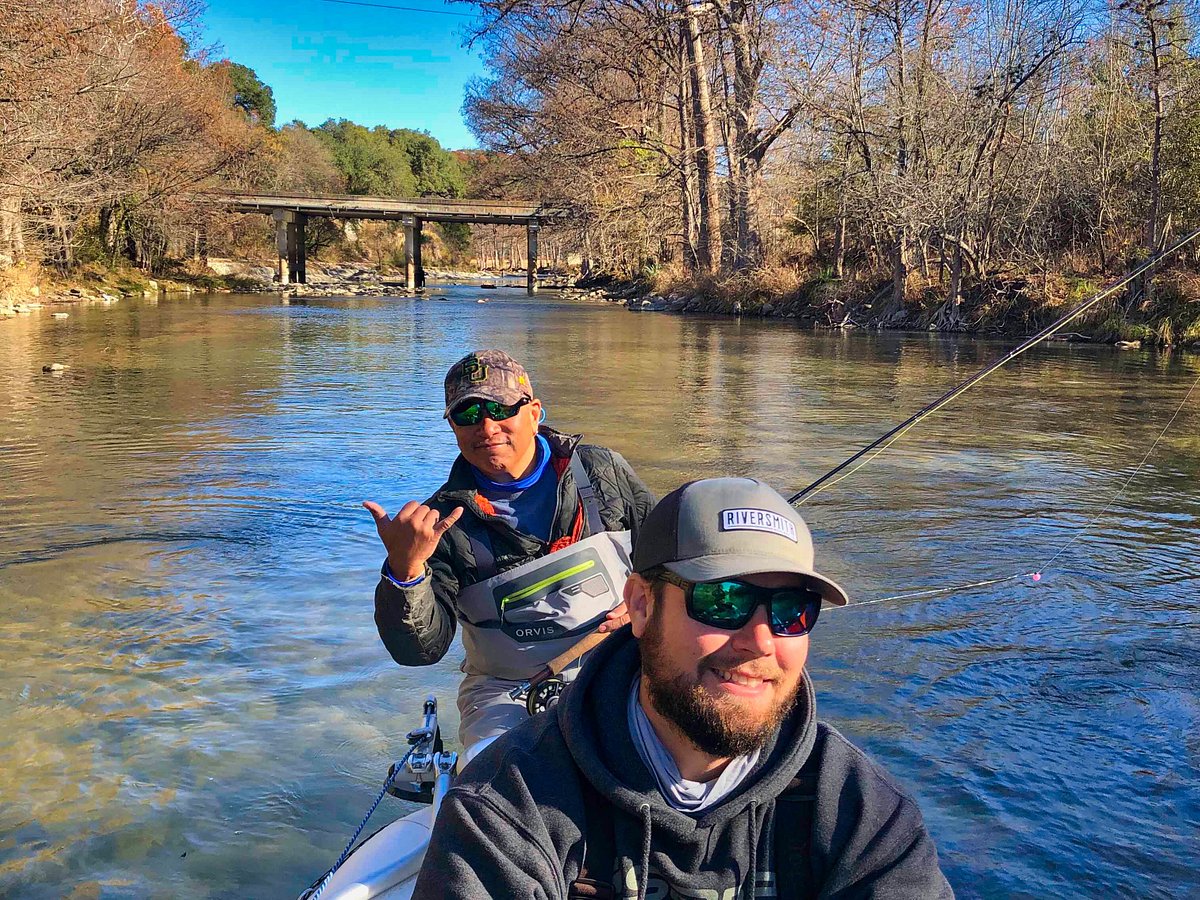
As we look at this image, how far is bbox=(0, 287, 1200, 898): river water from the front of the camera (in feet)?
12.6

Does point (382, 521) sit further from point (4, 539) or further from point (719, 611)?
point (4, 539)

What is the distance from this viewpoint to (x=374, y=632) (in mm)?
5812

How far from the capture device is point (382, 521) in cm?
281

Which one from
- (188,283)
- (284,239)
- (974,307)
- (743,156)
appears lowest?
(974,307)

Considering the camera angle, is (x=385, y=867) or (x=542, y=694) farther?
(x=542, y=694)

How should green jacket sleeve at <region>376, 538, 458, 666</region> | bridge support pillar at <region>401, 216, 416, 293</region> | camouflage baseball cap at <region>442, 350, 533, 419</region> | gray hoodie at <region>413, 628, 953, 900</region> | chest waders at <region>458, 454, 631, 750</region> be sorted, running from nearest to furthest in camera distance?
gray hoodie at <region>413, 628, 953, 900</region> < green jacket sleeve at <region>376, 538, 458, 666</region> < chest waders at <region>458, 454, 631, 750</region> < camouflage baseball cap at <region>442, 350, 533, 419</region> < bridge support pillar at <region>401, 216, 416, 293</region>

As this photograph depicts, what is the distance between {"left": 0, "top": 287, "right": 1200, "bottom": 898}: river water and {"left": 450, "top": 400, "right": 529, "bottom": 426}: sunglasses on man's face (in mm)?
1491

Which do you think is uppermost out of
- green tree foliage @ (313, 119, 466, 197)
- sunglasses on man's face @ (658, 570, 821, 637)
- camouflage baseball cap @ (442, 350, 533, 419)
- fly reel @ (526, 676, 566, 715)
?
green tree foliage @ (313, 119, 466, 197)

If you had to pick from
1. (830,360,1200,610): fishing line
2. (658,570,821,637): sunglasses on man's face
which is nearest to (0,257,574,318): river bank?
(830,360,1200,610): fishing line

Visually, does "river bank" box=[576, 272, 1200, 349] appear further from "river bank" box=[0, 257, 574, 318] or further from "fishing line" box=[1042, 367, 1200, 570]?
"river bank" box=[0, 257, 574, 318]

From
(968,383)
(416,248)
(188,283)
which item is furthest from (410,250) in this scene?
(968,383)

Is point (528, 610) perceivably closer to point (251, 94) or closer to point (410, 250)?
point (410, 250)

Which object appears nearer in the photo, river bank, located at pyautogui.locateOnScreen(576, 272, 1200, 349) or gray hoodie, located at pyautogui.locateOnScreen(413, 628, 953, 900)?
gray hoodie, located at pyautogui.locateOnScreen(413, 628, 953, 900)

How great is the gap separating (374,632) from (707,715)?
165 inches
